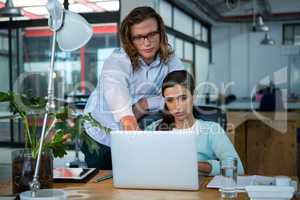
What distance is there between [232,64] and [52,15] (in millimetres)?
9805

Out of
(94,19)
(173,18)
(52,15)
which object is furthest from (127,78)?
(173,18)

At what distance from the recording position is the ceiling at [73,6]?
5.41 m

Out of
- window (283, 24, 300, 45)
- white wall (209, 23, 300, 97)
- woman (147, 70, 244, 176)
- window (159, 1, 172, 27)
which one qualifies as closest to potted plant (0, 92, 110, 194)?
woman (147, 70, 244, 176)

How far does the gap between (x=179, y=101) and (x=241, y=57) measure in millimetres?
8932

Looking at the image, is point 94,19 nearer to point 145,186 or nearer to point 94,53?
point 94,53

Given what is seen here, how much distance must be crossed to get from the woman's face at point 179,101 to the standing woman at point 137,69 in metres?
0.09

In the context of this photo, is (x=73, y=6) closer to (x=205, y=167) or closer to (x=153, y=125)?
(x=153, y=125)

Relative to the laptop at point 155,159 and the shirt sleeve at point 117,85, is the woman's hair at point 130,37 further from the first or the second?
the laptop at point 155,159

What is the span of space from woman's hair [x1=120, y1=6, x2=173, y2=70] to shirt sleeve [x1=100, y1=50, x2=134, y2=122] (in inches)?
2.1

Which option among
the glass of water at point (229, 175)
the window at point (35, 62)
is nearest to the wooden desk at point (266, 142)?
the glass of water at point (229, 175)

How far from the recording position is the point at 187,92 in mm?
2381

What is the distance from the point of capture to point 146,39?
7.93 ft

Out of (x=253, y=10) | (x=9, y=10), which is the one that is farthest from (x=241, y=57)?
(x=9, y=10)

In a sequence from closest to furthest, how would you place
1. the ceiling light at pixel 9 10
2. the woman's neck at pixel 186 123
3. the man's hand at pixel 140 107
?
1. the woman's neck at pixel 186 123
2. the man's hand at pixel 140 107
3. the ceiling light at pixel 9 10
